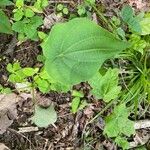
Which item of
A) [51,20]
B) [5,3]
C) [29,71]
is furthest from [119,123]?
[5,3]

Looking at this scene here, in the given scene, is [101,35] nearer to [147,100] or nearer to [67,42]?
[67,42]

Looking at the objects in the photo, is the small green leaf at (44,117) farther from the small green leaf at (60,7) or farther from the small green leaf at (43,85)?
the small green leaf at (60,7)

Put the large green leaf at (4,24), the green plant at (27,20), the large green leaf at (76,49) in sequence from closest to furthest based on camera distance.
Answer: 1. the large green leaf at (76,49)
2. the large green leaf at (4,24)
3. the green plant at (27,20)

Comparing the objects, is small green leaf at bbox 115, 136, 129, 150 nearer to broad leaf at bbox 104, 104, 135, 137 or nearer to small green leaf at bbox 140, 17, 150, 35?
broad leaf at bbox 104, 104, 135, 137

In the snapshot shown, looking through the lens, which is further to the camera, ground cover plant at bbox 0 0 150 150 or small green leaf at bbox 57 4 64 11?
small green leaf at bbox 57 4 64 11

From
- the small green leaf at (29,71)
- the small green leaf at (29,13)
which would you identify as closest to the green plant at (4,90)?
the small green leaf at (29,71)

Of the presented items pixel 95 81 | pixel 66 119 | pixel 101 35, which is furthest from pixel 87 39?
pixel 66 119

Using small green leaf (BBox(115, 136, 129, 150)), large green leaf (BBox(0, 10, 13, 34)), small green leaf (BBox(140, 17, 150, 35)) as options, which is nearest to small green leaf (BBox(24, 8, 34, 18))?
large green leaf (BBox(0, 10, 13, 34))
